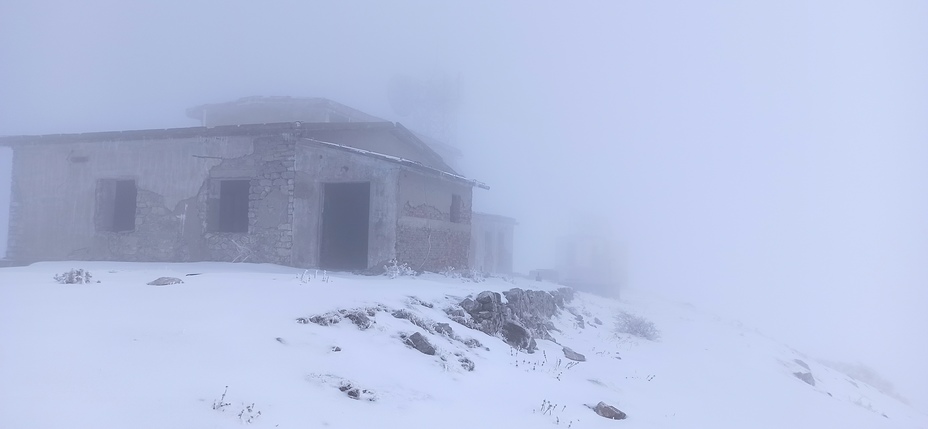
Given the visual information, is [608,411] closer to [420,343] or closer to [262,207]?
[420,343]

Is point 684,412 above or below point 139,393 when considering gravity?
below

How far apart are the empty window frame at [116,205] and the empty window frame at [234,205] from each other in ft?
8.76

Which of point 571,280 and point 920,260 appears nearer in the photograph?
point 571,280

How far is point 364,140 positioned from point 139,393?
13.2m

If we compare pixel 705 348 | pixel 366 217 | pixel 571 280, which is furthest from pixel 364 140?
pixel 571 280

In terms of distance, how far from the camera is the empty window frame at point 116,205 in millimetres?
16375

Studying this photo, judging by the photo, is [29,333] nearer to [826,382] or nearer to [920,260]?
[826,382]

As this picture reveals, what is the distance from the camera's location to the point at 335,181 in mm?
14688

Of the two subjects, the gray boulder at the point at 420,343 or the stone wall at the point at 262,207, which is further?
the stone wall at the point at 262,207

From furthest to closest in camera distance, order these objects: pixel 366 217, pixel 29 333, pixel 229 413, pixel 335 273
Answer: pixel 366 217
pixel 335 273
pixel 29 333
pixel 229 413

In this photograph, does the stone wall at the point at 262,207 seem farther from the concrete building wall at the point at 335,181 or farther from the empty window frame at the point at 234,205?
the empty window frame at the point at 234,205

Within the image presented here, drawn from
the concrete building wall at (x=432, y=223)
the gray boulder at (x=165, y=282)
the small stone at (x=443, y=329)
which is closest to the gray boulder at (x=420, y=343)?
the small stone at (x=443, y=329)

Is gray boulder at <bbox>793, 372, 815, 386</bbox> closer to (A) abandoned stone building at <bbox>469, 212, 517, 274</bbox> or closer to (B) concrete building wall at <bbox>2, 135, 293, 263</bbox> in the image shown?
(B) concrete building wall at <bbox>2, 135, 293, 263</bbox>

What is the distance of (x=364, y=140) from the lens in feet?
57.4
